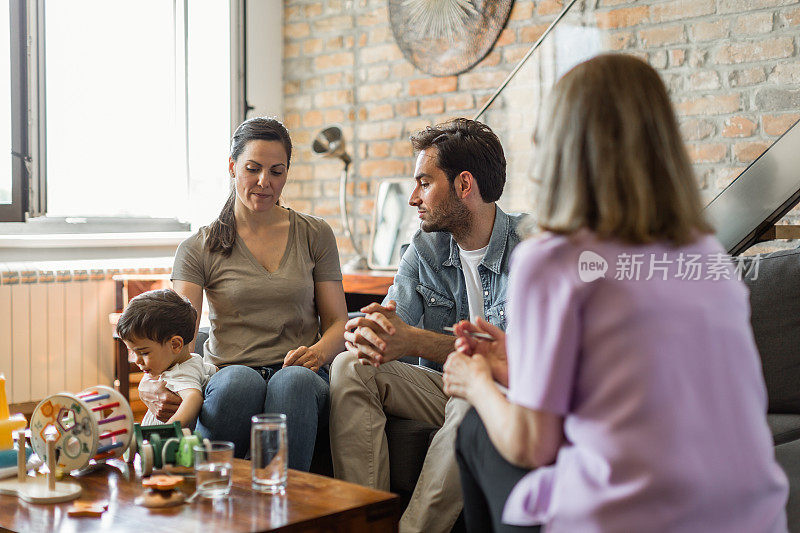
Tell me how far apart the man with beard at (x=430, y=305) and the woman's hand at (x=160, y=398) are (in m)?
0.37

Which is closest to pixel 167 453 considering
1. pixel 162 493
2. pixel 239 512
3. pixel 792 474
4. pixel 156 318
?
pixel 162 493

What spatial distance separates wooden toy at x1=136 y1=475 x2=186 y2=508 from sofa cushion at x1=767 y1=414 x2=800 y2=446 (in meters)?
1.21

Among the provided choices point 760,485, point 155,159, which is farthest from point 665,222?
point 155,159

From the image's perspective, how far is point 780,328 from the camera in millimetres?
2006

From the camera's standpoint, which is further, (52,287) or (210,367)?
(52,287)

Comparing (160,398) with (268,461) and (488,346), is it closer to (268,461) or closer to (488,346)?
(268,461)

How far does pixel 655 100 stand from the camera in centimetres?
112

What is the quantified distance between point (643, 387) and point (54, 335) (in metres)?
3.04

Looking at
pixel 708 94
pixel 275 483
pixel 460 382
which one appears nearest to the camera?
pixel 460 382

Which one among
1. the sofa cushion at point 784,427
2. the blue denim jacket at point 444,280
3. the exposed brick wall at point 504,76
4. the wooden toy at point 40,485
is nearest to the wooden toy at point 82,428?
the wooden toy at point 40,485

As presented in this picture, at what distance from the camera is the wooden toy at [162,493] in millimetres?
1459

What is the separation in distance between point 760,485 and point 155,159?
144 inches

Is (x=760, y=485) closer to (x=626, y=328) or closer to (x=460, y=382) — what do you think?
(x=626, y=328)

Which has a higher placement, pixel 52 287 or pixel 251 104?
pixel 251 104
